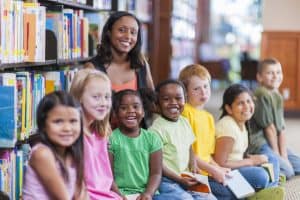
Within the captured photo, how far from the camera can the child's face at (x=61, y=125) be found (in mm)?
2432

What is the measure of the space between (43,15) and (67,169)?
1.32 m

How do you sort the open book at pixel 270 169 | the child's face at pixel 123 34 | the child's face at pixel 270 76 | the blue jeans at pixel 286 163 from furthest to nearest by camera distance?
the child's face at pixel 270 76
the blue jeans at pixel 286 163
the open book at pixel 270 169
the child's face at pixel 123 34

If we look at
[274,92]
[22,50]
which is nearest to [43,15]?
[22,50]

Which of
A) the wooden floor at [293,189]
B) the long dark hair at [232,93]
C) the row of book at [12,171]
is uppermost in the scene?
the long dark hair at [232,93]

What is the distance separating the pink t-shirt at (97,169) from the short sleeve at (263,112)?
225cm

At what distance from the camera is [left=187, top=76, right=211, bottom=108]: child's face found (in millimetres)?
3775

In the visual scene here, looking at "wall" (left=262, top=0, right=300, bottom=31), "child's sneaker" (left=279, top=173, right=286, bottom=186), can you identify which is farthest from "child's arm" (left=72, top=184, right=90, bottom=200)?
"wall" (left=262, top=0, right=300, bottom=31)

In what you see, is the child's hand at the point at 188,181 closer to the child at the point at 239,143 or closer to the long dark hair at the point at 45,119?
the child at the point at 239,143

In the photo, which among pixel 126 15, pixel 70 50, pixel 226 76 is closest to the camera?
pixel 126 15

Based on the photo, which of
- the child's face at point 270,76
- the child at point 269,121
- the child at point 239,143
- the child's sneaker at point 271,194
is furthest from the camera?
the child's face at point 270,76

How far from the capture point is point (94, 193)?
9.18 ft

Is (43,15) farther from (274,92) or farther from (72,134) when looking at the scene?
(274,92)

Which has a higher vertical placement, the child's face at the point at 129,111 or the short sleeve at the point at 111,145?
the child's face at the point at 129,111

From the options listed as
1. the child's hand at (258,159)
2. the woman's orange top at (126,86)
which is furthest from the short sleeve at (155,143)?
the child's hand at (258,159)
